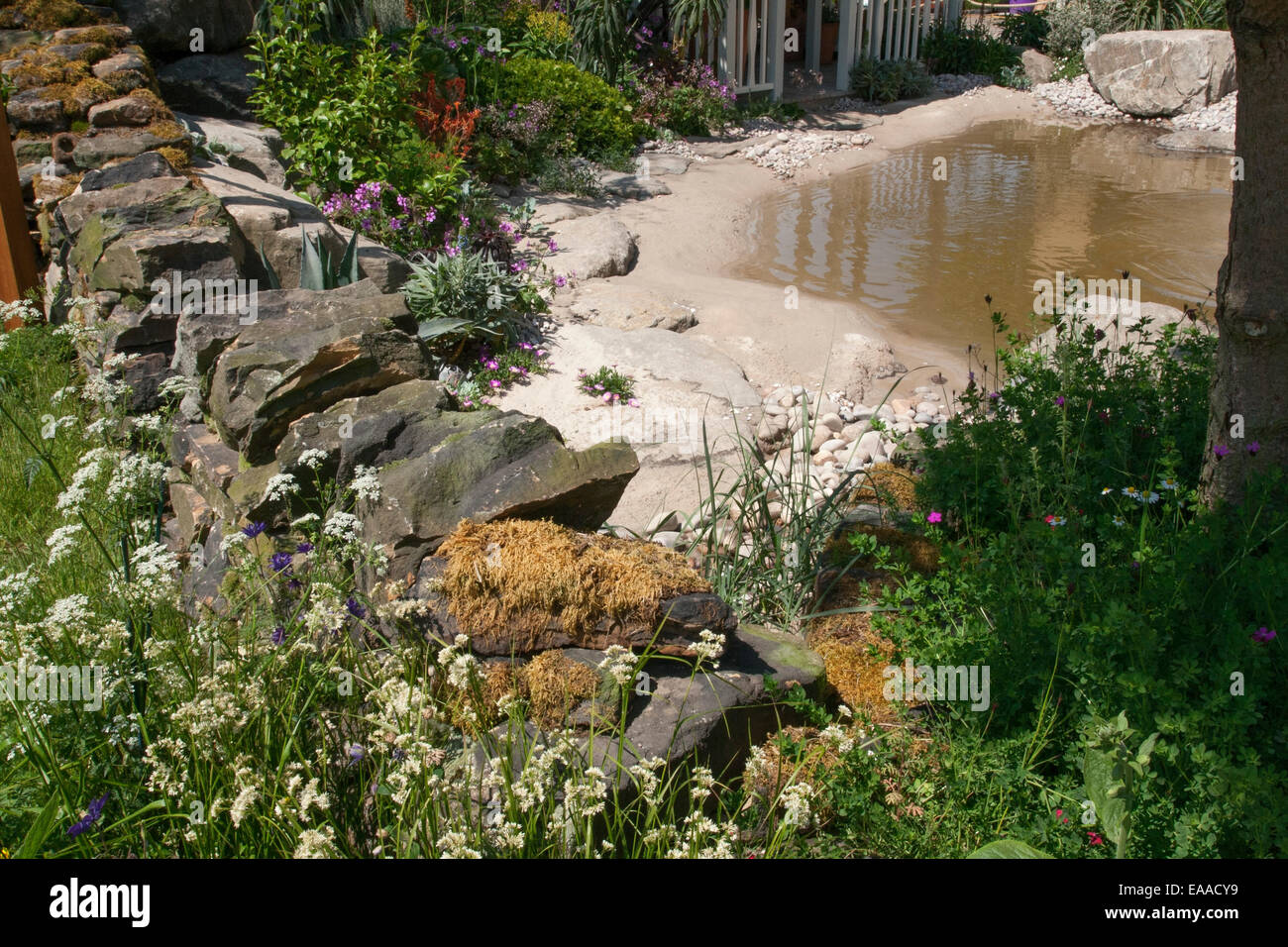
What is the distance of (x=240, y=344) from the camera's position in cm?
398

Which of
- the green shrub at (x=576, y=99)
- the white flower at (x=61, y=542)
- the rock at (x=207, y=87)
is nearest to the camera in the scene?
the white flower at (x=61, y=542)

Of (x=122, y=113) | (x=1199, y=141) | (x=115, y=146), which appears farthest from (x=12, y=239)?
(x=1199, y=141)

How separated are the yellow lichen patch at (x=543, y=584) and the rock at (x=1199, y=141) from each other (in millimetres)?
14144

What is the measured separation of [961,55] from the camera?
59.9ft

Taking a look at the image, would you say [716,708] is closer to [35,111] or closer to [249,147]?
[35,111]

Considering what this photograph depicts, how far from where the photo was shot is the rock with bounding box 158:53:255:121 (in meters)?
8.55

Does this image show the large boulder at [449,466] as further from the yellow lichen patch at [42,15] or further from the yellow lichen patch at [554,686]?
the yellow lichen patch at [42,15]

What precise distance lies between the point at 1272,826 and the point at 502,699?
5.53ft

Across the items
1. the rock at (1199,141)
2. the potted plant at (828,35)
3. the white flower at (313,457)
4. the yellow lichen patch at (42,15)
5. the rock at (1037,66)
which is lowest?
the white flower at (313,457)

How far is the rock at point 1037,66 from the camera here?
18.0 m

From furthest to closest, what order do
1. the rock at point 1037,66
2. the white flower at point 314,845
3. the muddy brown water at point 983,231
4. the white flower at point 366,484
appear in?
the rock at point 1037,66
the muddy brown water at point 983,231
the white flower at point 366,484
the white flower at point 314,845

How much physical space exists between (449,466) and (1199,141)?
14.5 metres

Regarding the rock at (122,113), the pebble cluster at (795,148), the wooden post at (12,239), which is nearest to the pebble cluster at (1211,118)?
the pebble cluster at (795,148)

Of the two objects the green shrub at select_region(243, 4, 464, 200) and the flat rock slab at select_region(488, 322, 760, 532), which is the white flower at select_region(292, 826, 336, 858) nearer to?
the flat rock slab at select_region(488, 322, 760, 532)
